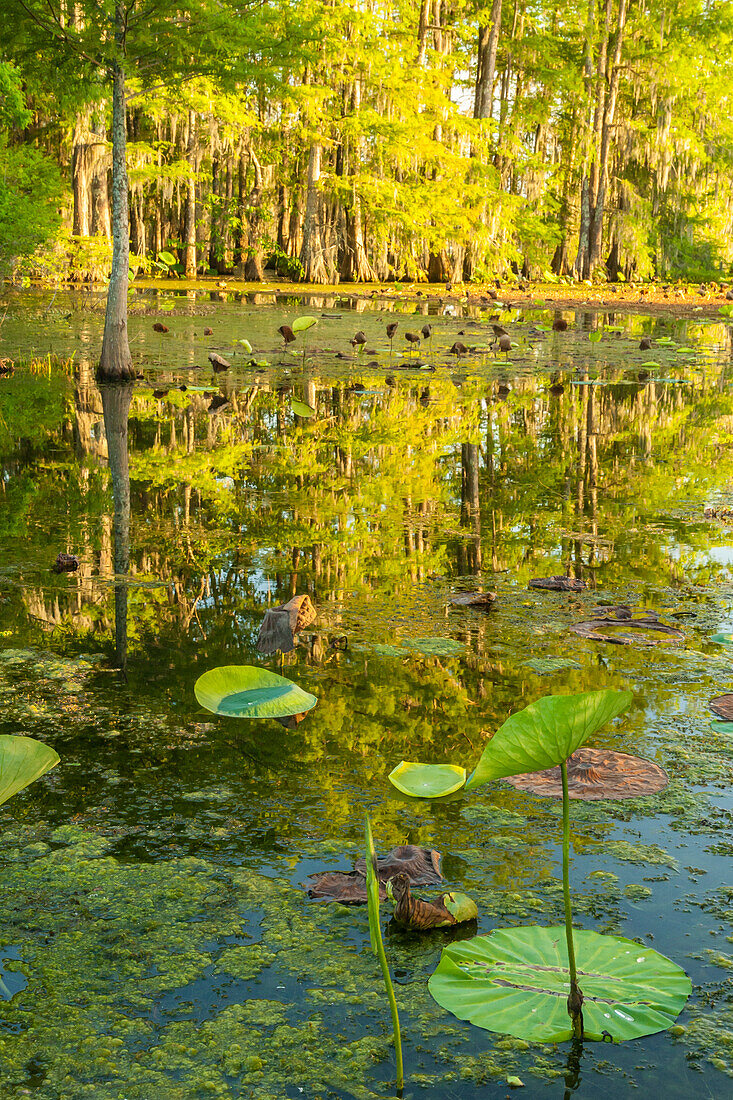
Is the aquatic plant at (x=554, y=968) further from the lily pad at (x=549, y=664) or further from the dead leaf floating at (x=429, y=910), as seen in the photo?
the lily pad at (x=549, y=664)

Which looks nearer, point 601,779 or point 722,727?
point 601,779

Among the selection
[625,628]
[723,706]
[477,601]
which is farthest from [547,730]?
[477,601]

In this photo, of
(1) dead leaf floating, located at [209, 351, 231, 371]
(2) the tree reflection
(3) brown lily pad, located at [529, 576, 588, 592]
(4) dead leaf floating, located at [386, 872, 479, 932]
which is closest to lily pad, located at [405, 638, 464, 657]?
(3) brown lily pad, located at [529, 576, 588, 592]

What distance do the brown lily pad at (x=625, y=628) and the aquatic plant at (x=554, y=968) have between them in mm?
1793

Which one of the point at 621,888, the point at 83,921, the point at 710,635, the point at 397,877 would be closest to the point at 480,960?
the point at 397,877

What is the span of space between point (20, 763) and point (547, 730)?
2.84 feet

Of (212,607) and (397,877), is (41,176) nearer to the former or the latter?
(212,607)

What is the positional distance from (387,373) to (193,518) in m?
7.33

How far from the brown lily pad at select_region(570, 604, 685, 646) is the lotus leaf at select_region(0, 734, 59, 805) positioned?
2332 mm

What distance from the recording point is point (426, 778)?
8.08ft

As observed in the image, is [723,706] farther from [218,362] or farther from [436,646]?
[218,362]

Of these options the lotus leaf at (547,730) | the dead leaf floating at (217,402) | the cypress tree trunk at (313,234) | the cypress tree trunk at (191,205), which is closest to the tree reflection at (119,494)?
the dead leaf floating at (217,402)

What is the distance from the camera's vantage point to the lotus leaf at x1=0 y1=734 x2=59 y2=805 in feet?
5.45

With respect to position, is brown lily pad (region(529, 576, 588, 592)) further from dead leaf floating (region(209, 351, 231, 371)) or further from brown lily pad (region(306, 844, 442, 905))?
dead leaf floating (region(209, 351, 231, 371))
